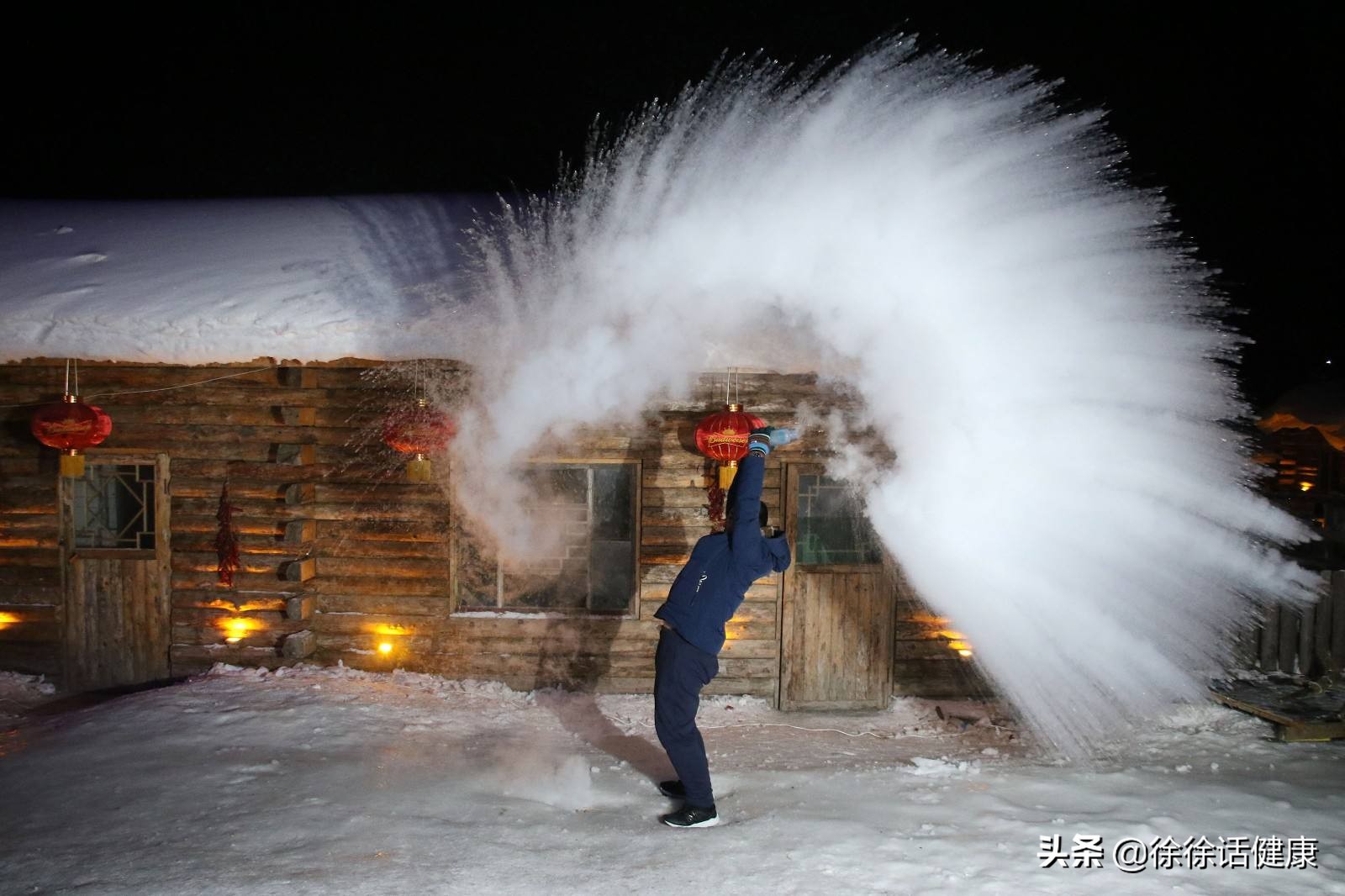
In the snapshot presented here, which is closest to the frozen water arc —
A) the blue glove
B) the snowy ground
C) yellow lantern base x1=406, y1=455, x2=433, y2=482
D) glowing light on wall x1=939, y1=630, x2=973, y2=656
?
glowing light on wall x1=939, y1=630, x2=973, y2=656

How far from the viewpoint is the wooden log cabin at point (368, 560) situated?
8094 mm

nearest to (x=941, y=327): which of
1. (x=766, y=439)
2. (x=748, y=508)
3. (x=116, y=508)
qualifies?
(x=766, y=439)

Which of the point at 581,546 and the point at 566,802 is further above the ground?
the point at 581,546

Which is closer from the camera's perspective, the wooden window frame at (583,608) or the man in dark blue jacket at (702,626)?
the man in dark blue jacket at (702,626)

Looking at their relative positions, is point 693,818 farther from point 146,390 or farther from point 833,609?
point 146,390

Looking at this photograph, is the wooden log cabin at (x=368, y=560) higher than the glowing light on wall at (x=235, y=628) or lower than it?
higher

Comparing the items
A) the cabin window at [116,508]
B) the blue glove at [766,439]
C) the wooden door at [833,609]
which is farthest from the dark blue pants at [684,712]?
the cabin window at [116,508]

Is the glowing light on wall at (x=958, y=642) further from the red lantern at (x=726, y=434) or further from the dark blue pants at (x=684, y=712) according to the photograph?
the dark blue pants at (x=684, y=712)

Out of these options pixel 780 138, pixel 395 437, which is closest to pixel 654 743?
pixel 395 437

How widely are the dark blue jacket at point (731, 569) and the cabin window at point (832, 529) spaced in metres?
3.28

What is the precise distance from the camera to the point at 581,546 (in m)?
8.20

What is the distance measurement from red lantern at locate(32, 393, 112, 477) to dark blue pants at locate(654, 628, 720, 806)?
5.97 meters

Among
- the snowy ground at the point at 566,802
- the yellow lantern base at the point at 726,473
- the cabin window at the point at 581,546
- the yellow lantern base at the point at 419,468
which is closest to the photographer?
the snowy ground at the point at 566,802

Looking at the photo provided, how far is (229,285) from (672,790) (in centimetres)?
689
